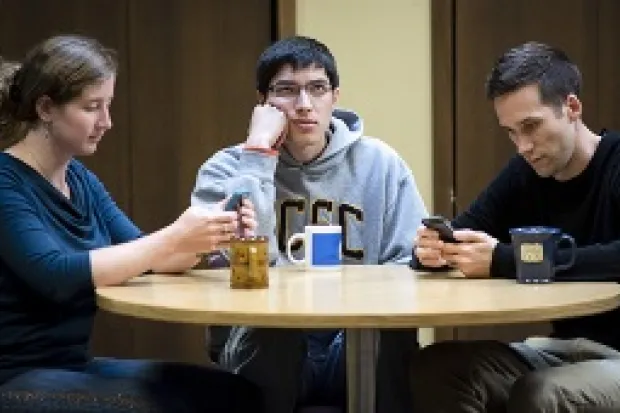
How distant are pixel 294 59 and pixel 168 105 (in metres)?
1.73

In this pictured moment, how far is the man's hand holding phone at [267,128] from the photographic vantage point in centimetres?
244

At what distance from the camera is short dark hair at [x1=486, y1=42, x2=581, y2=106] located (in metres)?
2.21

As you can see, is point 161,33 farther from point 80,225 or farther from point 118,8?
point 80,225

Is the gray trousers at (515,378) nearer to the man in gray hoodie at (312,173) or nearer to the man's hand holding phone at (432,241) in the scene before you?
the man's hand holding phone at (432,241)

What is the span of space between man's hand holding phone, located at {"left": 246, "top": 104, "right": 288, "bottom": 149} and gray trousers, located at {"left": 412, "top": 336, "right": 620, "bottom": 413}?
0.67 metres

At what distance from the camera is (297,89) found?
2555 millimetres

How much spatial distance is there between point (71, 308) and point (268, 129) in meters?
0.68

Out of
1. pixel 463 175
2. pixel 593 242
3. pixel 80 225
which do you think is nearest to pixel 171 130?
pixel 463 175

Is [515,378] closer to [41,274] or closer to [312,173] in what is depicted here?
[312,173]

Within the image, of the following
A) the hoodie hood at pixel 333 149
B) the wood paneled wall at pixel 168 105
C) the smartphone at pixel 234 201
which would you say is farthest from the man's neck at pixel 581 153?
the wood paneled wall at pixel 168 105

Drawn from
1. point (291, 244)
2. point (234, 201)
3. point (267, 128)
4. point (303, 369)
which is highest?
point (267, 128)

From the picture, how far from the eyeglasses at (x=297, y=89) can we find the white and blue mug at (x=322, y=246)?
1.29 ft

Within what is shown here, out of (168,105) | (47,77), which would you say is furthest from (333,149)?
(168,105)

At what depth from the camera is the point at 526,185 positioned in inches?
93.0
